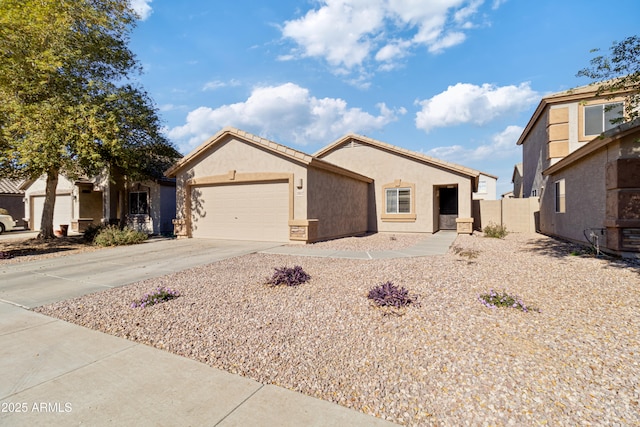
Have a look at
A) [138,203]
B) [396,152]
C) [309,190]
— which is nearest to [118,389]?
[309,190]

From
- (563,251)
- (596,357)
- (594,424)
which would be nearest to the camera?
(594,424)

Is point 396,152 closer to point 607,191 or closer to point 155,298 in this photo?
point 607,191

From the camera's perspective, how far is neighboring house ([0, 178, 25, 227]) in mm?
25359

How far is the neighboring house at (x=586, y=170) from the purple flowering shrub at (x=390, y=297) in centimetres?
795

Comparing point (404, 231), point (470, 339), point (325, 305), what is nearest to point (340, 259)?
point (325, 305)

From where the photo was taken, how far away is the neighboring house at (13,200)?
25.4 m

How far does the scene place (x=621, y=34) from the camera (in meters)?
9.05

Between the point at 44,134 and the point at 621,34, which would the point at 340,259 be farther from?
the point at 44,134

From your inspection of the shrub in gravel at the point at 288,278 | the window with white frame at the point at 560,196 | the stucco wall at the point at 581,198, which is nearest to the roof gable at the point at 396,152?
the window with white frame at the point at 560,196

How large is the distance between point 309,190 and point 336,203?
2.55 m

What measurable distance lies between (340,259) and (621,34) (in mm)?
10447

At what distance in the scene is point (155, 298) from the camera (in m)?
5.41

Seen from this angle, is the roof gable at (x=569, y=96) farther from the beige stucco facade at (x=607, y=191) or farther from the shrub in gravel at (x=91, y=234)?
the shrub in gravel at (x=91, y=234)

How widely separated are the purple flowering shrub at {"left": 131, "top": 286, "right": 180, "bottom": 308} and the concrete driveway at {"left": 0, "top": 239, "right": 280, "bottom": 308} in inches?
66.2
